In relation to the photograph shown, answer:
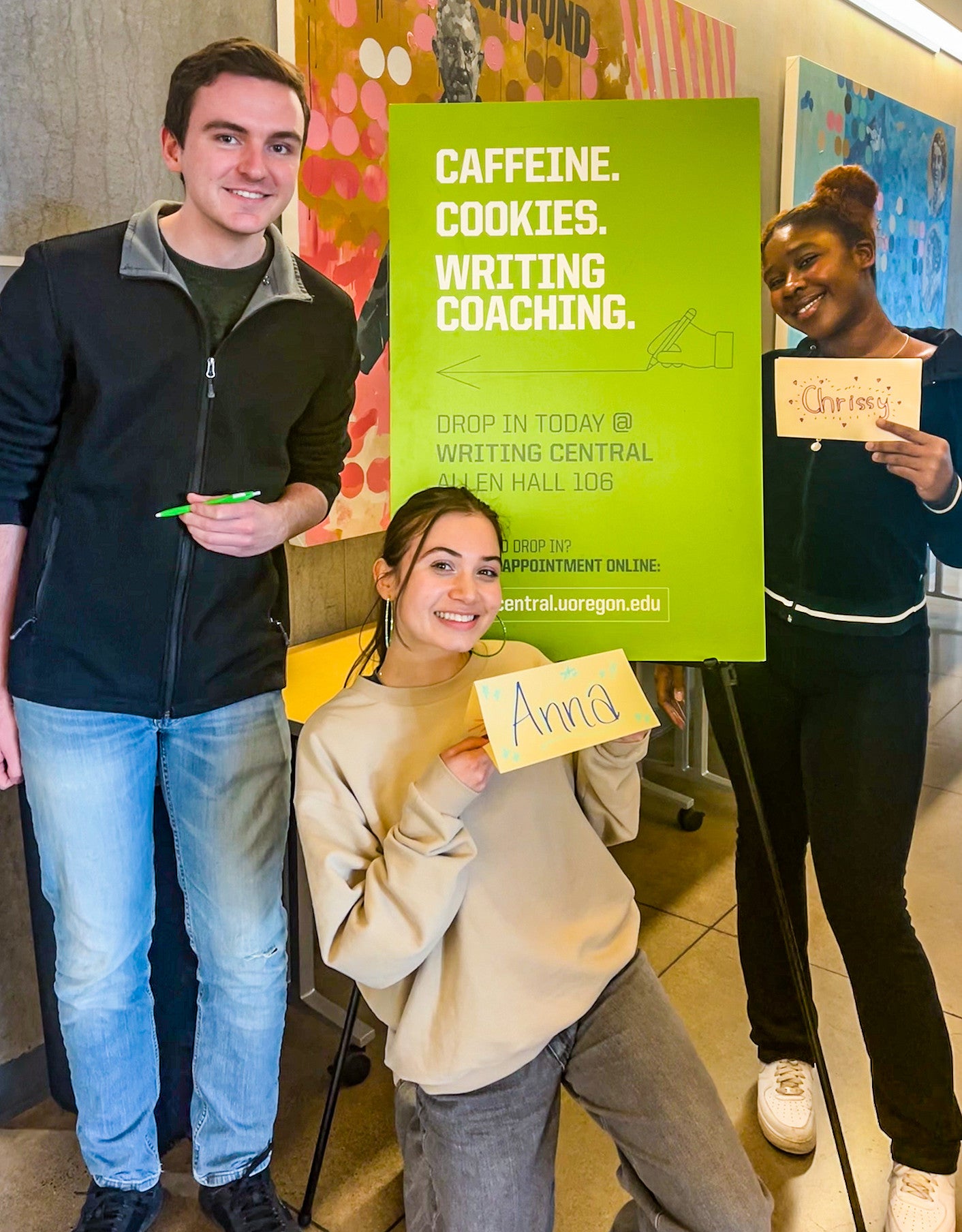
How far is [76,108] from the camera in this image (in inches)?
64.0

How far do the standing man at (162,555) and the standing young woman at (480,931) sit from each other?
8.4 inches

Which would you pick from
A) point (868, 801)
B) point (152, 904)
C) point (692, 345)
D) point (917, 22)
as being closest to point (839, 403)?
point (692, 345)

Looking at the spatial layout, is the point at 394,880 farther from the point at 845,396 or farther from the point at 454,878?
the point at 845,396

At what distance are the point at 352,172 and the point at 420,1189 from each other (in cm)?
183

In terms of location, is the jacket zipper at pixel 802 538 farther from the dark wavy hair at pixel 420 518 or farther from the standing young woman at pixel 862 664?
the dark wavy hair at pixel 420 518

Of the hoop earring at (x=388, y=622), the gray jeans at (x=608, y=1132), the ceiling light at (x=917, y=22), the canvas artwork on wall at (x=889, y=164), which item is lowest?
the gray jeans at (x=608, y=1132)

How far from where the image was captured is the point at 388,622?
1338 mm

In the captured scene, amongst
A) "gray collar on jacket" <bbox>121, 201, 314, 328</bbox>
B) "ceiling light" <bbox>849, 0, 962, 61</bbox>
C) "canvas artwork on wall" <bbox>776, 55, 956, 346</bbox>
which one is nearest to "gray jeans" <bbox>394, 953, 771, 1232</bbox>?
"gray collar on jacket" <bbox>121, 201, 314, 328</bbox>

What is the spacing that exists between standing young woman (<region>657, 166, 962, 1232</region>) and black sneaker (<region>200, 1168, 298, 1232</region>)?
912 millimetres

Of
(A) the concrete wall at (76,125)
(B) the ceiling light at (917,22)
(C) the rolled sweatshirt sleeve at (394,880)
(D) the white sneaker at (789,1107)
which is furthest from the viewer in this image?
(B) the ceiling light at (917,22)

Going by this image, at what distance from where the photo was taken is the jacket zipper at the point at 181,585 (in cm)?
127

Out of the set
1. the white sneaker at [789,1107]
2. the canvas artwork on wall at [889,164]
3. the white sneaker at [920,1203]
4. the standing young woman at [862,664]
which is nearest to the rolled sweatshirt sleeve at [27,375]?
the standing young woman at [862,664]

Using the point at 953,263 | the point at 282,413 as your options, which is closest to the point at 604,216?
the point at 282,413

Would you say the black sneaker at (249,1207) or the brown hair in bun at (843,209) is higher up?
the brown hair in bun at (843,209)
